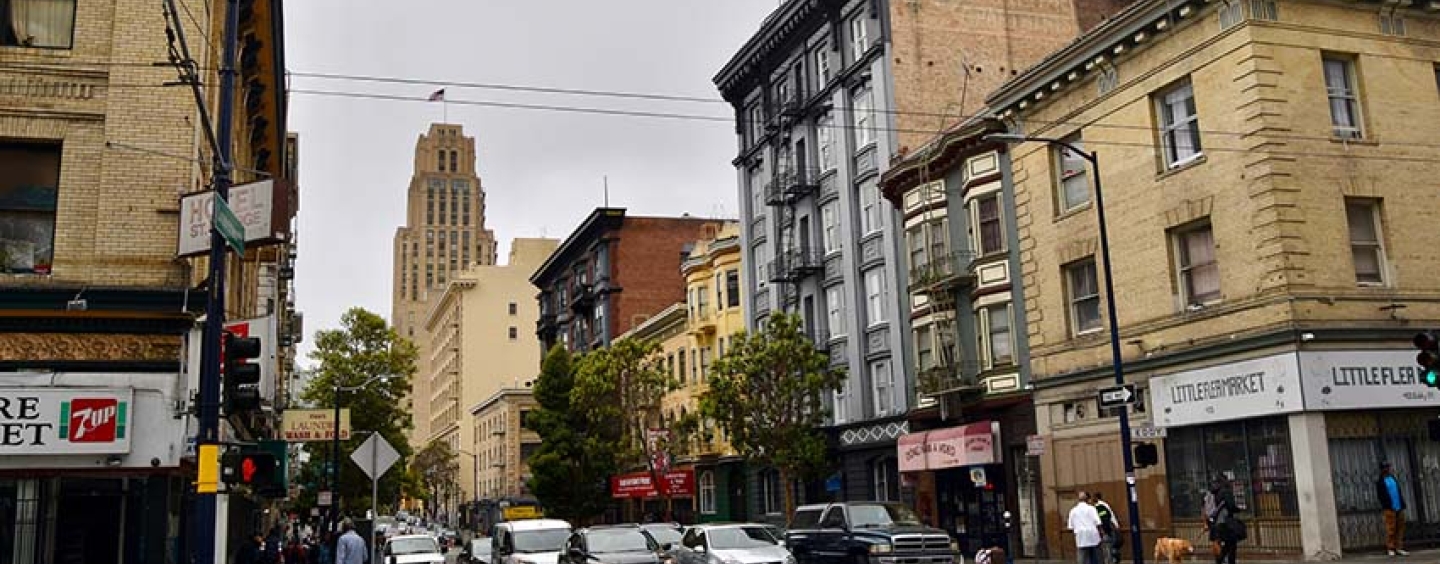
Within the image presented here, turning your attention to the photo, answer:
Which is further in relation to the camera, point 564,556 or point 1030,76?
point 1030,76

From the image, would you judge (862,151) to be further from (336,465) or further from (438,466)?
(438,466)

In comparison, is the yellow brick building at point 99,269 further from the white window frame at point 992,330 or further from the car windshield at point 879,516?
the white window frame at point 992,330

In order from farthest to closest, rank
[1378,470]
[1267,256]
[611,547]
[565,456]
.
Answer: [565,456] → [1267,256] → [1378,470] → [611,547]

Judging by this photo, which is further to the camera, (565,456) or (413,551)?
(565,456)

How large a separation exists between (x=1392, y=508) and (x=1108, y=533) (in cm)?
574

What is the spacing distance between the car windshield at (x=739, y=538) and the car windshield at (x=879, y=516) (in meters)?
1.80

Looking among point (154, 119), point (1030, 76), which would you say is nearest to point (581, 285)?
point (1030, 76)

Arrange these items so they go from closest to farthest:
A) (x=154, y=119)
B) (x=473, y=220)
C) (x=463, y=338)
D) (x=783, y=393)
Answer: (x=154, y=119), (x=783, y=393), (x=463, y=338), (x=473, y=220)

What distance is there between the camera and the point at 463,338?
406 feet

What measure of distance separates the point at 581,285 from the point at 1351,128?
56.5 metres

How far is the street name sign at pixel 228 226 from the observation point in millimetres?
14711

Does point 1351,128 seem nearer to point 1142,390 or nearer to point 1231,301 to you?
point 1231,301

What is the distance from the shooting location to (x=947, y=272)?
37.1m

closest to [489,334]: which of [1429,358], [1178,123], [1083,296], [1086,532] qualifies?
[1083,296]
